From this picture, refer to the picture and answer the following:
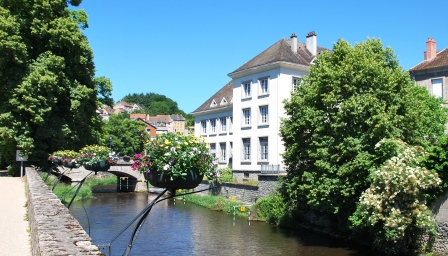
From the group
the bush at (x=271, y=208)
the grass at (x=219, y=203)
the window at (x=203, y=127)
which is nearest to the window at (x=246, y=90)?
the grass at (x=219, y=203)

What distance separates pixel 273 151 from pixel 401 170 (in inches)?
760

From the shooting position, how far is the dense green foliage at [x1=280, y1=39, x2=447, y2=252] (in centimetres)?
1998

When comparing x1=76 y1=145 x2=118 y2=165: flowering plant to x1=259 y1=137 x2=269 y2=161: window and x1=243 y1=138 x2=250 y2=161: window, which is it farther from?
x1=243 y1=138 x2=250 y2=161: window

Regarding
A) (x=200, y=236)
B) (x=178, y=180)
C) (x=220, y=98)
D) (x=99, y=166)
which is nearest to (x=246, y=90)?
(x=220, y=98)

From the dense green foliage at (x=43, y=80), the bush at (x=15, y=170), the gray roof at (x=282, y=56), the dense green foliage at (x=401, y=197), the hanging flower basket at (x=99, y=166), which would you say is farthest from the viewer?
the gray roof at (x=282, y=56)

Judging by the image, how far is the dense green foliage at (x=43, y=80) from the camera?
2739cm

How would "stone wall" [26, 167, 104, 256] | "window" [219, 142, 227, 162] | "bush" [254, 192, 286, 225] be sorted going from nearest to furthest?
"stone wall" [26, 167, 104, 256] < "bush" [254, 192, 286, 225] < "window" [219, 142, 227, 162]

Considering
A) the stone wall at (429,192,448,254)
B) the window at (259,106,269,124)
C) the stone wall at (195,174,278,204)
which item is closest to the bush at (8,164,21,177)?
the stone wall at (195,174,278,204)

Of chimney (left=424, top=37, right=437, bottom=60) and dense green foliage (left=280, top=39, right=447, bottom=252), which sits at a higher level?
chimney (left=424, top=37, right=437, bottom=60)

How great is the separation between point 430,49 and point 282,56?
1121 centimetres

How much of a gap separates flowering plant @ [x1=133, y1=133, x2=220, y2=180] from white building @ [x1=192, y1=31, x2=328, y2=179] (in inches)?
1052

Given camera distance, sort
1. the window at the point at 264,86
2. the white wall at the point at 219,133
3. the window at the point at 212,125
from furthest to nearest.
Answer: the window at the point at 212,125 → the white wall at the point at 219,133 → the window at the point at 264,86

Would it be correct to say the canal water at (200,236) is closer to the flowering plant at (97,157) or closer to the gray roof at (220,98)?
the flowering plant at (97,157)

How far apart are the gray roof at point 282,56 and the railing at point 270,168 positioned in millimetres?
8354
